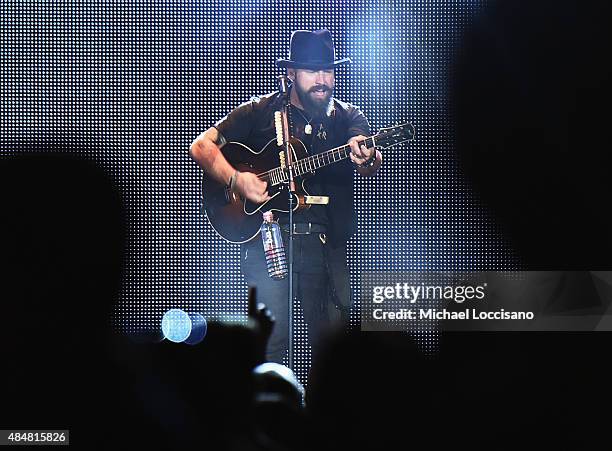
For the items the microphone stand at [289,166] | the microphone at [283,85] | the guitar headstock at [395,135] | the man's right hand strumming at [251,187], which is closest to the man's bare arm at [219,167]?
the man's right hand strumming at [251,187]

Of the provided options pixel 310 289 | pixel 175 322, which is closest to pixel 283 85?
pixel 310 289

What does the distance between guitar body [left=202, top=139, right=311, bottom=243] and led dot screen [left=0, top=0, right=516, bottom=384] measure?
76 mm

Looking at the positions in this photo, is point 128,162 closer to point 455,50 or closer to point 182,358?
point 455,50

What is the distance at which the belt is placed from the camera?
15.8 feet

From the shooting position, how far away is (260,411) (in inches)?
64.5

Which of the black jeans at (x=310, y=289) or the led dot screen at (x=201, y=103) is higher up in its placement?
the led dot screen at (x=201, y=103)

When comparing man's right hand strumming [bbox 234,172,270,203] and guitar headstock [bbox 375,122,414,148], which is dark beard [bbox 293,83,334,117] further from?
man's right hand strumming [bbox 234,172,270,203]

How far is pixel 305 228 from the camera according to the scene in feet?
15.8

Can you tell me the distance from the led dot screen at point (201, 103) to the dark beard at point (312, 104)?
0.53ft

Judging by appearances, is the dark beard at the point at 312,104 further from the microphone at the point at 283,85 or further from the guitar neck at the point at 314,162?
the guitar neck at the point at 314,162

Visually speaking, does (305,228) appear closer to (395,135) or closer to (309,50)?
(395,135)

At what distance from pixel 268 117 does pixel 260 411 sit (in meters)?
3.36

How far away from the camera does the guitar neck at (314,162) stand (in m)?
4.83

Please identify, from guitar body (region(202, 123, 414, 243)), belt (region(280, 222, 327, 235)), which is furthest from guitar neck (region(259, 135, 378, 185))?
belt (region(280, 222, 327, 235))
